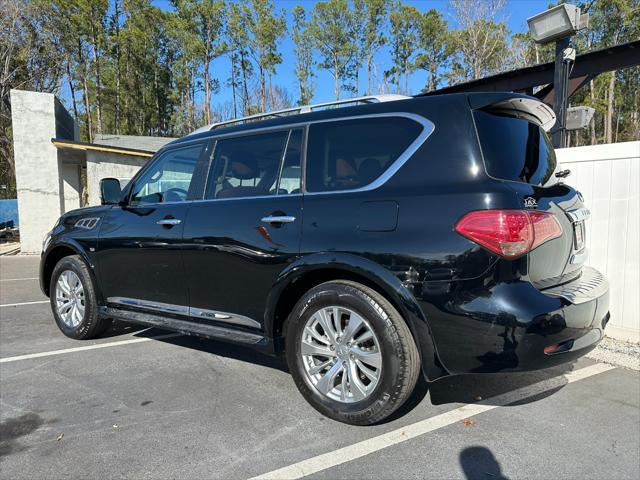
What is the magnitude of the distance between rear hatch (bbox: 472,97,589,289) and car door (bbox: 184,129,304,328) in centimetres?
127

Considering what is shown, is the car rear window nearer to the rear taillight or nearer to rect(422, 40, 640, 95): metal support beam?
the rear taillight

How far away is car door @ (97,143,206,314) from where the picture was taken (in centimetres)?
384

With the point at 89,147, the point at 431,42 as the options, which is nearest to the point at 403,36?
the point at 431,42

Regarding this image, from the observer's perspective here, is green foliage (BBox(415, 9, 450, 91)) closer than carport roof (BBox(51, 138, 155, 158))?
No

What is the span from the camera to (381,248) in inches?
107

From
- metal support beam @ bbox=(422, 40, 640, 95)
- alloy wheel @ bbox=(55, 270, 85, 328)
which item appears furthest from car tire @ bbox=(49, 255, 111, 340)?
metal support beam @ bbox=(422, 40, 640, 95)

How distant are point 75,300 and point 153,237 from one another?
156 cm

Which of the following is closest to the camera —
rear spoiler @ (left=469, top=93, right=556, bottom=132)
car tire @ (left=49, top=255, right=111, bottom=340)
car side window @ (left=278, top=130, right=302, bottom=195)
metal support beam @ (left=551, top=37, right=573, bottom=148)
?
rear spoiler @ (left=469, top=93, right=556, bottom=132)

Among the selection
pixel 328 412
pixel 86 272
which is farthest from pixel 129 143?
pixel 328 412

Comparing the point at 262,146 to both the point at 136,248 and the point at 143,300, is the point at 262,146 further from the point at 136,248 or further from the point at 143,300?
the point at 143,300

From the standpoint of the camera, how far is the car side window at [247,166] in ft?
11.4

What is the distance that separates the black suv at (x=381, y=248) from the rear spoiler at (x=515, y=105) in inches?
0.5

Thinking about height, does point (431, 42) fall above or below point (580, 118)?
above

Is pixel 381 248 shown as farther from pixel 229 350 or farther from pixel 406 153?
pixel 229 350
